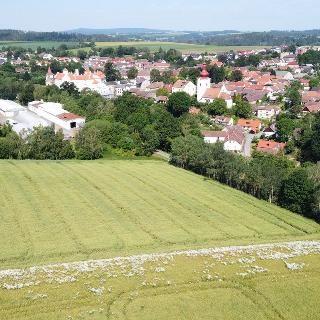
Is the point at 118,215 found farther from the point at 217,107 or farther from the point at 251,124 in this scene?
the point at 217,107

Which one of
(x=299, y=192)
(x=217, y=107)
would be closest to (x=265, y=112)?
(x=217, y=107)

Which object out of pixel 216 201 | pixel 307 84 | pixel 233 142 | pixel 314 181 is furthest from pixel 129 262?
pixel 307 84

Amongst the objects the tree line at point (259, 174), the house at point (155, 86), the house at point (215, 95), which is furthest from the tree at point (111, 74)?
the tree line at point (259, 174)

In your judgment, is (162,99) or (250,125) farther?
(162,99)

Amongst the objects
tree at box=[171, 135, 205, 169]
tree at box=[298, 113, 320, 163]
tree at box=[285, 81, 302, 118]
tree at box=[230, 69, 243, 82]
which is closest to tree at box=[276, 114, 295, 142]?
tree at box=[298, 113, 320, 163]

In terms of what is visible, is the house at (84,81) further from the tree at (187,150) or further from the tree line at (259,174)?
the tree line at (259,174)

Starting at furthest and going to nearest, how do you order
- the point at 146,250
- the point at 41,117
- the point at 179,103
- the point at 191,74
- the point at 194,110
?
the point at 191,74 → the point at 194,110 → the point at 179,103 → the point at 41,117 → the point at 146,250

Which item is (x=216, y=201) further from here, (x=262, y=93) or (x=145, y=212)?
(x=262, y=93)
